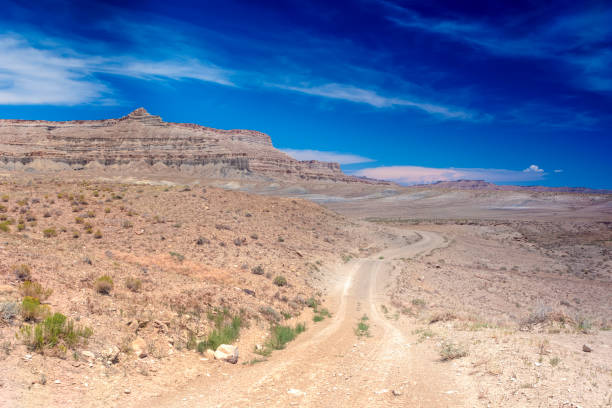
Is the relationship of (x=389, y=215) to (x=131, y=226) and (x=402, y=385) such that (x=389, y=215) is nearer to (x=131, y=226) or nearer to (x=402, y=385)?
(x=131, y=226)

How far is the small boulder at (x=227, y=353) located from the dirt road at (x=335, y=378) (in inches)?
18.5

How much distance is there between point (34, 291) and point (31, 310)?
1.25m

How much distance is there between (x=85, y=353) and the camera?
24.5ft

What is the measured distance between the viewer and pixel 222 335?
10.4 metres

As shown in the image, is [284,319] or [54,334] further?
[284,319]

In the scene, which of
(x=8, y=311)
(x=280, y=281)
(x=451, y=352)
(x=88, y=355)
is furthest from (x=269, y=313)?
(x=8, y=311)

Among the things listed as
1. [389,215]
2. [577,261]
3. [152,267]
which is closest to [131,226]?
[152,267]

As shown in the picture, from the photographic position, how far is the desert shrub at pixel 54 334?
7.05 m

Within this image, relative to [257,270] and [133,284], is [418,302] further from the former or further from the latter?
[133,284]

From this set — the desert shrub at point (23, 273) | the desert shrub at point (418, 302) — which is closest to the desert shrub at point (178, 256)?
the desert shrub at point (23, 273)

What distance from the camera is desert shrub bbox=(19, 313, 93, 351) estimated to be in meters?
7.05

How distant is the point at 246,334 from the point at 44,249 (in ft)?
27.2

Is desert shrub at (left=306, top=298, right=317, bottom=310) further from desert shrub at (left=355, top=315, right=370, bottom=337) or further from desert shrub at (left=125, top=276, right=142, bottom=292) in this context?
desert shrub at (left=125, top=276, right=142, bottom=292)

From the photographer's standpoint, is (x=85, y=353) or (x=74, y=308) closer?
(x=85, y=353)
